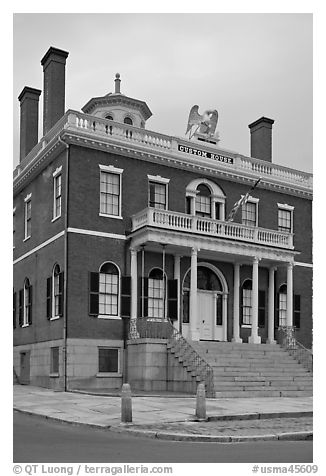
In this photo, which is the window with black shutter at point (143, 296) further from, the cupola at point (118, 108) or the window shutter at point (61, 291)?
the cupola at point (118, 108)

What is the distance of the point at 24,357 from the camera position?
29.1m

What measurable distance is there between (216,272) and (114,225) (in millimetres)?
5129

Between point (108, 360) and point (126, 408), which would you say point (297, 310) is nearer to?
point (108, 360)

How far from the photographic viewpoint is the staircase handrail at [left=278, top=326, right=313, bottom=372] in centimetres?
2625

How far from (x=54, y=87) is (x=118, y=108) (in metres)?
6.97

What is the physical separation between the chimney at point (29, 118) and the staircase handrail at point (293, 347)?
14118 millimetres

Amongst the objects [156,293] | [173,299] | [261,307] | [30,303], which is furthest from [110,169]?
[261,307]

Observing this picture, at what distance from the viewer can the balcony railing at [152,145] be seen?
83.8 ft

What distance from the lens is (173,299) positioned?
26.7m

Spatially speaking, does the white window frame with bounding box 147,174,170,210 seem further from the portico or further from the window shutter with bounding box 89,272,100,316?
the window shutter with bounding box 89,272,100,316

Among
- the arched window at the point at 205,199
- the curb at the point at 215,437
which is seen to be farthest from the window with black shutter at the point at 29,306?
the curb at the point at 215,437

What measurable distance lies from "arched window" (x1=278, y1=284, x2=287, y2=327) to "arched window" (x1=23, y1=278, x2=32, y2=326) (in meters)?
10.8
